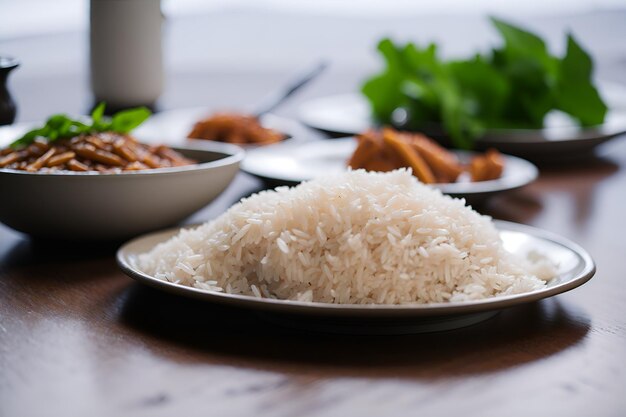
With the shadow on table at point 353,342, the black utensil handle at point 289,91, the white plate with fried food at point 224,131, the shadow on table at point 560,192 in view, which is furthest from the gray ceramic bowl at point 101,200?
the black utensil handle at point 289,91

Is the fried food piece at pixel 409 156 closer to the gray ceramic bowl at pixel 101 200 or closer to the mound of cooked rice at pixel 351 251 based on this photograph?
the gray ceramic bowl at pixel 101 200

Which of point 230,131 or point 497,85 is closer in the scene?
point 230,131

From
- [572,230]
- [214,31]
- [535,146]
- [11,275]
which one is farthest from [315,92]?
[11,275]

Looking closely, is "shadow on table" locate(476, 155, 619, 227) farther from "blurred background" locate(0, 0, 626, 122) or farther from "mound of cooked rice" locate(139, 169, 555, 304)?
"blurred background" locate(0, 0, 626, 122)

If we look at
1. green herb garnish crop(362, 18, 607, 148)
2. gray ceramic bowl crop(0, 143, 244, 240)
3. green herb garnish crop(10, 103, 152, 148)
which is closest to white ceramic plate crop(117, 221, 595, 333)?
gray ceramic bowl crop(0, 143, 244, 240)

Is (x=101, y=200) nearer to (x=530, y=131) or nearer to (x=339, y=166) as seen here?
(x=339, y=166)

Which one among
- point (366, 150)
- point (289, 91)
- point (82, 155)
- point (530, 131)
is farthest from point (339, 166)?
point (82, 155)

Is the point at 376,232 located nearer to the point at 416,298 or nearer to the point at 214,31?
the point at 416,298
